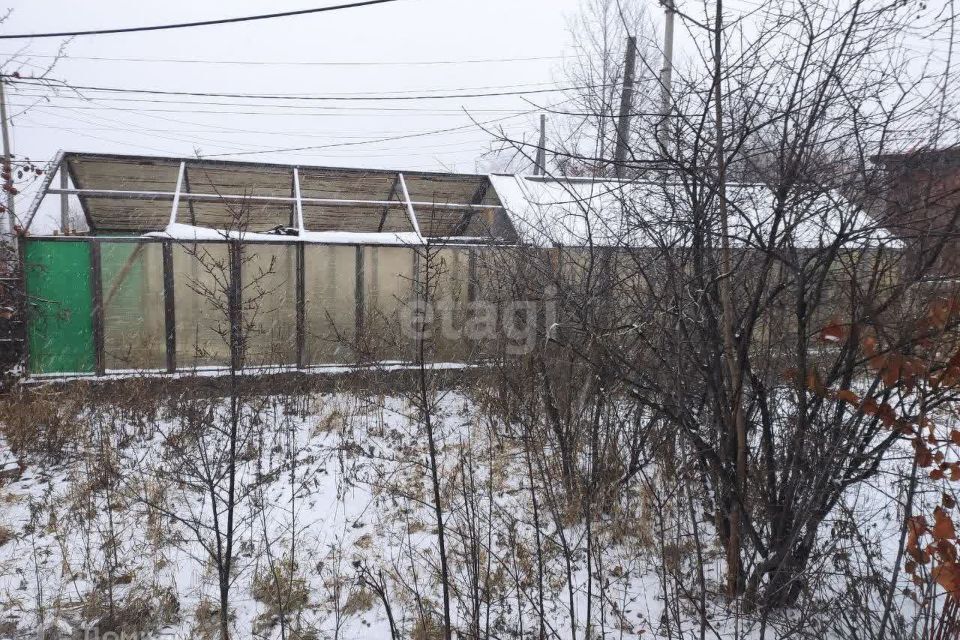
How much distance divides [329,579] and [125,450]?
317 cm

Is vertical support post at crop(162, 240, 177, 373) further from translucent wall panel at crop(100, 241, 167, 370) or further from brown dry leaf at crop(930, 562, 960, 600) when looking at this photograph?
brown dry leaf at crop(930, 562, 960, 600)

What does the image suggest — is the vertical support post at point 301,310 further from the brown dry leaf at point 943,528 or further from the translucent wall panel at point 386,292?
the brown dry leaf at point 943,528

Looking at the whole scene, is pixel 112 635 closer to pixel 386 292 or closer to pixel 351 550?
pixel 351 550

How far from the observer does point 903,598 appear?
3.08 metres

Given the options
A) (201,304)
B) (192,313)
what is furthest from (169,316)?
(201,304)

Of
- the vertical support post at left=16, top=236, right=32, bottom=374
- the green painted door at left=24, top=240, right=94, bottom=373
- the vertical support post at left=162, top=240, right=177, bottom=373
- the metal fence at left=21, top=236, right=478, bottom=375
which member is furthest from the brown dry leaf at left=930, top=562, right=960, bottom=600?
the vertical support post at left=16, top=236, right=32, bottom=374

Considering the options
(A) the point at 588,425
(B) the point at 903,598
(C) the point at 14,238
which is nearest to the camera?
(B) the point at 903,598

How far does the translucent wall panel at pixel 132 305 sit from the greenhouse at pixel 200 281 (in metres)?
0.01

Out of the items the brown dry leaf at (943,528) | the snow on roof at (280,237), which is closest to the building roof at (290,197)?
the snow on roof at (280,237)

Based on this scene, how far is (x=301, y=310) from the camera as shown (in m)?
8.43

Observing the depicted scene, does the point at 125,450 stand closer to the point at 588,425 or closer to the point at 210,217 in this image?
the point at 588,425

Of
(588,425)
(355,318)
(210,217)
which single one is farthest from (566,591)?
(210,217)

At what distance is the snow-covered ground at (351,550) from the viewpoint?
3164 millimetres

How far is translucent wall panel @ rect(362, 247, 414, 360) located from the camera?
8.62 meters
